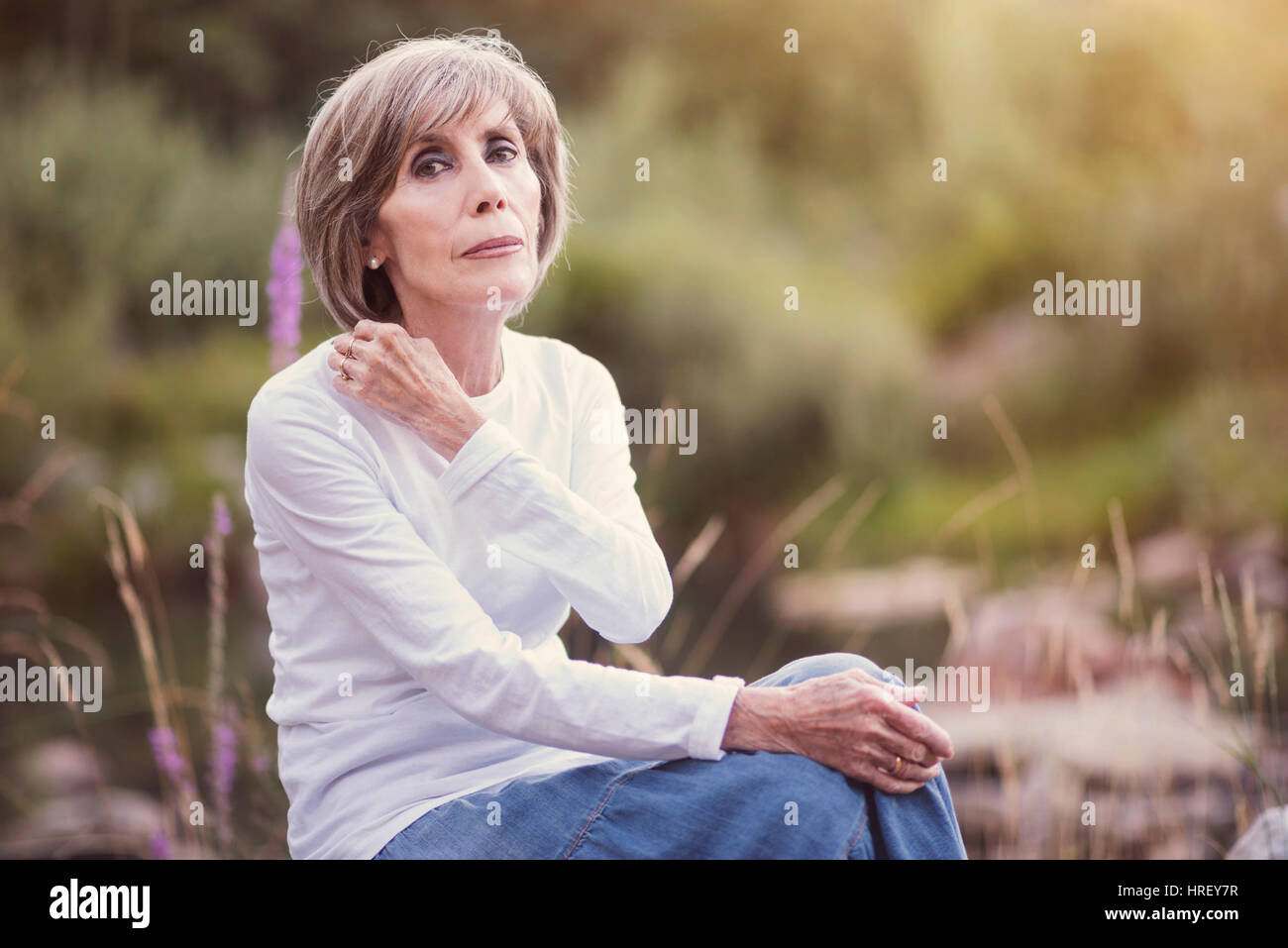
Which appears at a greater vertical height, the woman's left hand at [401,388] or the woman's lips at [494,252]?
the woman's lips at [494,252]

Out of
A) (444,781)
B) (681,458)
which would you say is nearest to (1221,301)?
(681,458)

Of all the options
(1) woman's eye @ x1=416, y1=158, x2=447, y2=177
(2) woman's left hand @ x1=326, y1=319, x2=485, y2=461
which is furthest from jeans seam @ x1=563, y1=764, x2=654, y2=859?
(1) woman's eye @ x1=416, y1=158, x2=447, y2=177

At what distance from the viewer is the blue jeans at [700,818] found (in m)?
1.14

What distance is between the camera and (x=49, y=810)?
326 centimetres

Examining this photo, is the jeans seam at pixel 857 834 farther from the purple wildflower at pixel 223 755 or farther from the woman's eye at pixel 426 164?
the purple wildflower at pixel 223 755

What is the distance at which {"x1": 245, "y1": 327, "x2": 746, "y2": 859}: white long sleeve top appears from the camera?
1175 mm

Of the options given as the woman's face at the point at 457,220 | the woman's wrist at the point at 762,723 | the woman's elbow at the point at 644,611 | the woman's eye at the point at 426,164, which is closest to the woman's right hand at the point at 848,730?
the woman's wrist at the point at 762,723

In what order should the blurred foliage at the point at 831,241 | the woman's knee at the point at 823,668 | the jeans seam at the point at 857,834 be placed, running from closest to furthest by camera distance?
the jeans seam at the point at 857,834
the woman's knee at the point at 823,668
the blurred foliage at the point at 831,241

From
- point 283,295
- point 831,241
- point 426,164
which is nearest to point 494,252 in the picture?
point 426,164

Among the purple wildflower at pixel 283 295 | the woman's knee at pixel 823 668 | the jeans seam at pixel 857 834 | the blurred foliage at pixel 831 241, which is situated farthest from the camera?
the blurred foliage at pixel 831 241

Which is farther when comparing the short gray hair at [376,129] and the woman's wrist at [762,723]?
the short gray hair at [376,129]

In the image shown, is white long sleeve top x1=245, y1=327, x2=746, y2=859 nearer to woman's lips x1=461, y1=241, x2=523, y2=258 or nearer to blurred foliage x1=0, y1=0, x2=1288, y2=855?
woman's lips x1=461, y1=241, x2=523, y2=258

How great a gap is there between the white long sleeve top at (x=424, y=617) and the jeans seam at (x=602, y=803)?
0.09 ft
